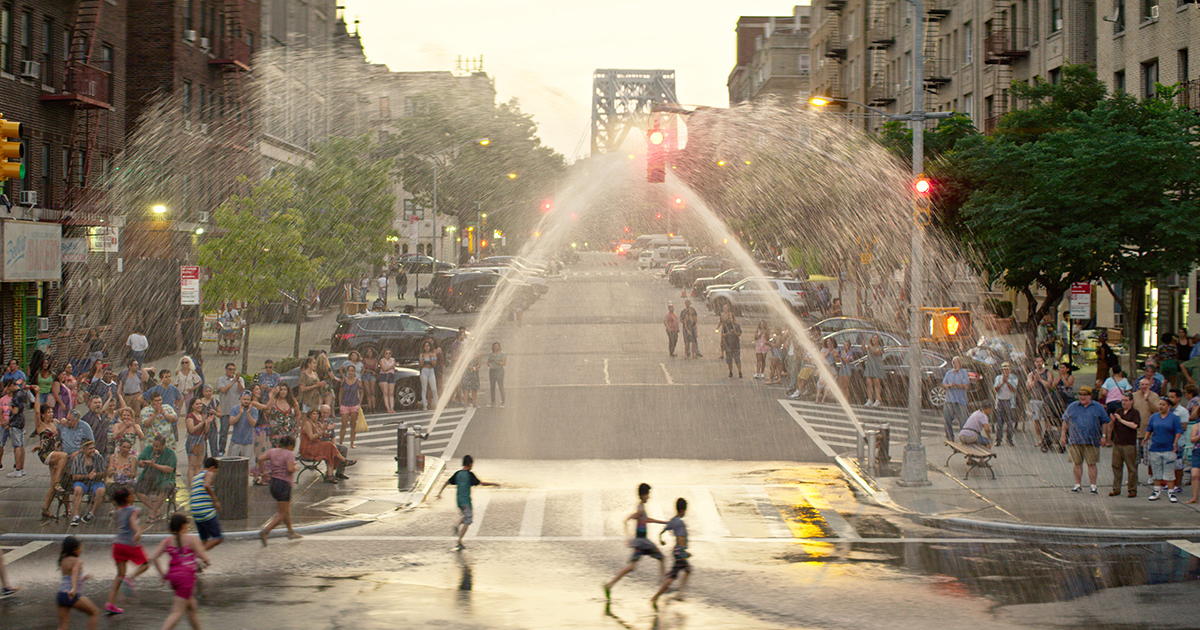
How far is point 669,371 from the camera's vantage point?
35844 millimetres

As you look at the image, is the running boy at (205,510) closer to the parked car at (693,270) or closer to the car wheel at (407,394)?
the car wheel at (407,394)

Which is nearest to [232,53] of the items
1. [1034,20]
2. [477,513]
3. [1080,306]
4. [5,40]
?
[5,40]

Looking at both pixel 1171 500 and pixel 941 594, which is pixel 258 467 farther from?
pixel 1171 500

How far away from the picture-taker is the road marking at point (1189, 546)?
49.4 ft

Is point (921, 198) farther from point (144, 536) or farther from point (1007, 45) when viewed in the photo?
point (1007, 45)

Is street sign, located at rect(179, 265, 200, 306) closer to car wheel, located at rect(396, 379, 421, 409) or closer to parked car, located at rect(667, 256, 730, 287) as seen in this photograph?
car wheel, located at rect(396, 379, 421, 409)

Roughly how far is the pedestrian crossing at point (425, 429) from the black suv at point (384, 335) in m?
6.13

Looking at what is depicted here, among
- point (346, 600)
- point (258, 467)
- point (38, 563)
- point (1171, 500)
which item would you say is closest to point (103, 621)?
point (346, 600)

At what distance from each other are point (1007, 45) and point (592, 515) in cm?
3952

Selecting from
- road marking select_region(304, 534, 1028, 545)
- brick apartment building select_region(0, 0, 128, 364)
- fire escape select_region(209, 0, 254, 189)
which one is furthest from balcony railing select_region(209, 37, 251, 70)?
road marking select_region(304, 534, 1028, 545)

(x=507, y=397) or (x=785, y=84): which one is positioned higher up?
(x=785, y=84)

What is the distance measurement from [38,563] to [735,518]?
9.88m

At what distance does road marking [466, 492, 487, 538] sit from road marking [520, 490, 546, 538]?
687 millimetres

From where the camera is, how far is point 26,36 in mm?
32594
